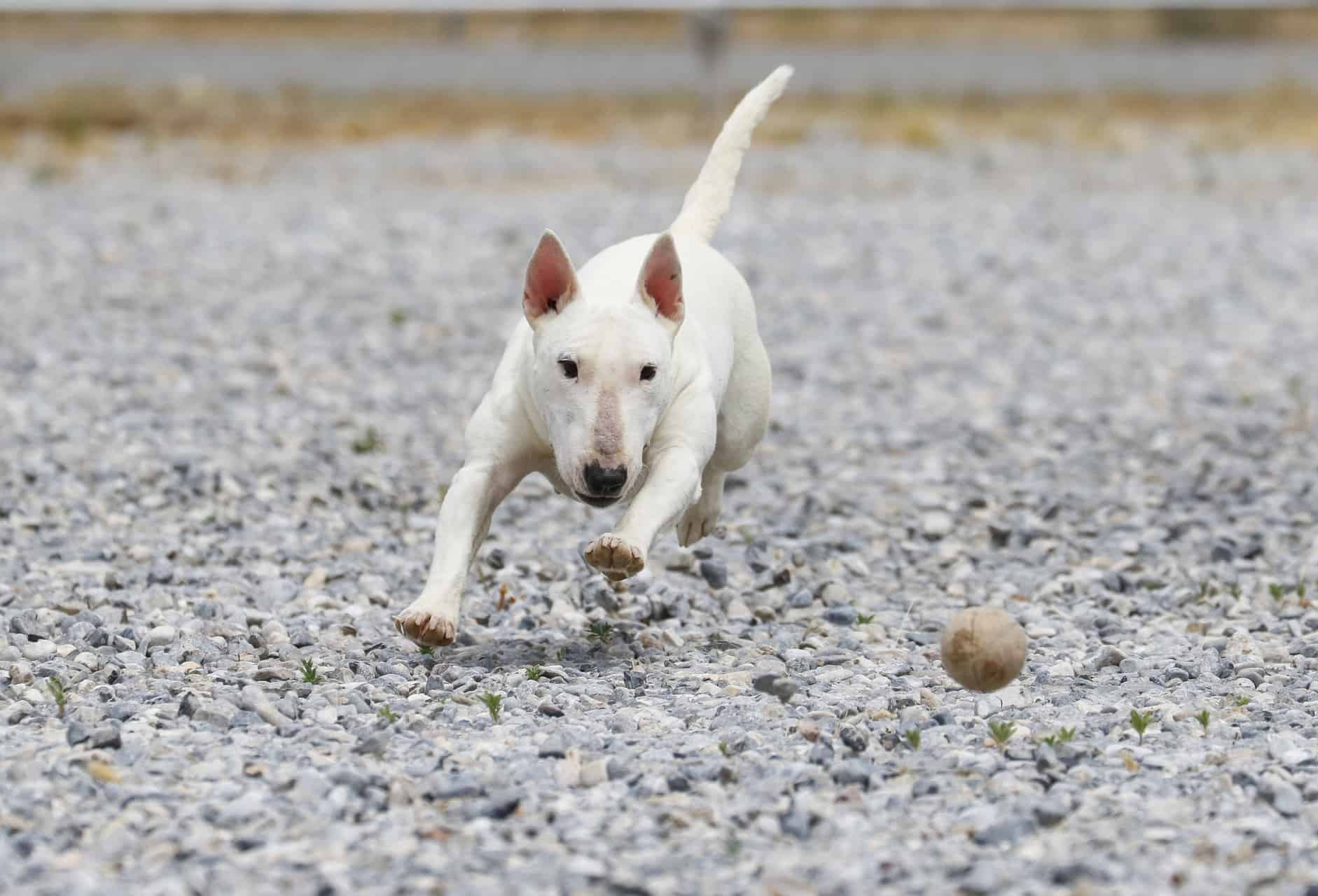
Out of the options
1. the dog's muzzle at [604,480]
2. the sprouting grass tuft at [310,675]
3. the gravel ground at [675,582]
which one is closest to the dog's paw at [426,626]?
the gravel ground at [675,582]

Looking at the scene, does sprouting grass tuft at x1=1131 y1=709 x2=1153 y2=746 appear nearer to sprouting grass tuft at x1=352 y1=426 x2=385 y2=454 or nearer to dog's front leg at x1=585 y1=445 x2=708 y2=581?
dog's front leg at x1=585 y1=445 x2=708 y2=581

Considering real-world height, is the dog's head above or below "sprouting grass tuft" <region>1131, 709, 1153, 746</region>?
above

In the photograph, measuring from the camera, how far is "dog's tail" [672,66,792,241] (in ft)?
22.1

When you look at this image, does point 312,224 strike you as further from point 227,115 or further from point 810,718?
point 810,718

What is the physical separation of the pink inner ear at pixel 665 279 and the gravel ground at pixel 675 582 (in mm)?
1041

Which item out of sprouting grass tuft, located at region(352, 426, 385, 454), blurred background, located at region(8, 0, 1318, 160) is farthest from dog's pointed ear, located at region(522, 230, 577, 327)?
blurred background, located at region(8, 0, 1318, 160)

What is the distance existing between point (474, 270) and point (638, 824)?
9720mm

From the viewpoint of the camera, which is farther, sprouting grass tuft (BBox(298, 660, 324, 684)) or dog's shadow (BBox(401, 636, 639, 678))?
dog's shadow (BBox(401, 636, 639, 678))

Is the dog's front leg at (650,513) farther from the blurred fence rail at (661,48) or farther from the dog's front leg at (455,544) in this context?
the blurred fence rail at (661,48)

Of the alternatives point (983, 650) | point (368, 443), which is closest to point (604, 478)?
point (983, 650)

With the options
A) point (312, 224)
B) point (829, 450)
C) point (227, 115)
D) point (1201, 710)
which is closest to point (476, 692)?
point (1201, 710)

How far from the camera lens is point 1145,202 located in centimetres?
1697

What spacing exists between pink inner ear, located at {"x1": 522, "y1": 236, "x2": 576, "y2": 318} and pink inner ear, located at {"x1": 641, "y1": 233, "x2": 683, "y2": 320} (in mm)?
220

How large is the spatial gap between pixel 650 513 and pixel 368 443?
388 cm
